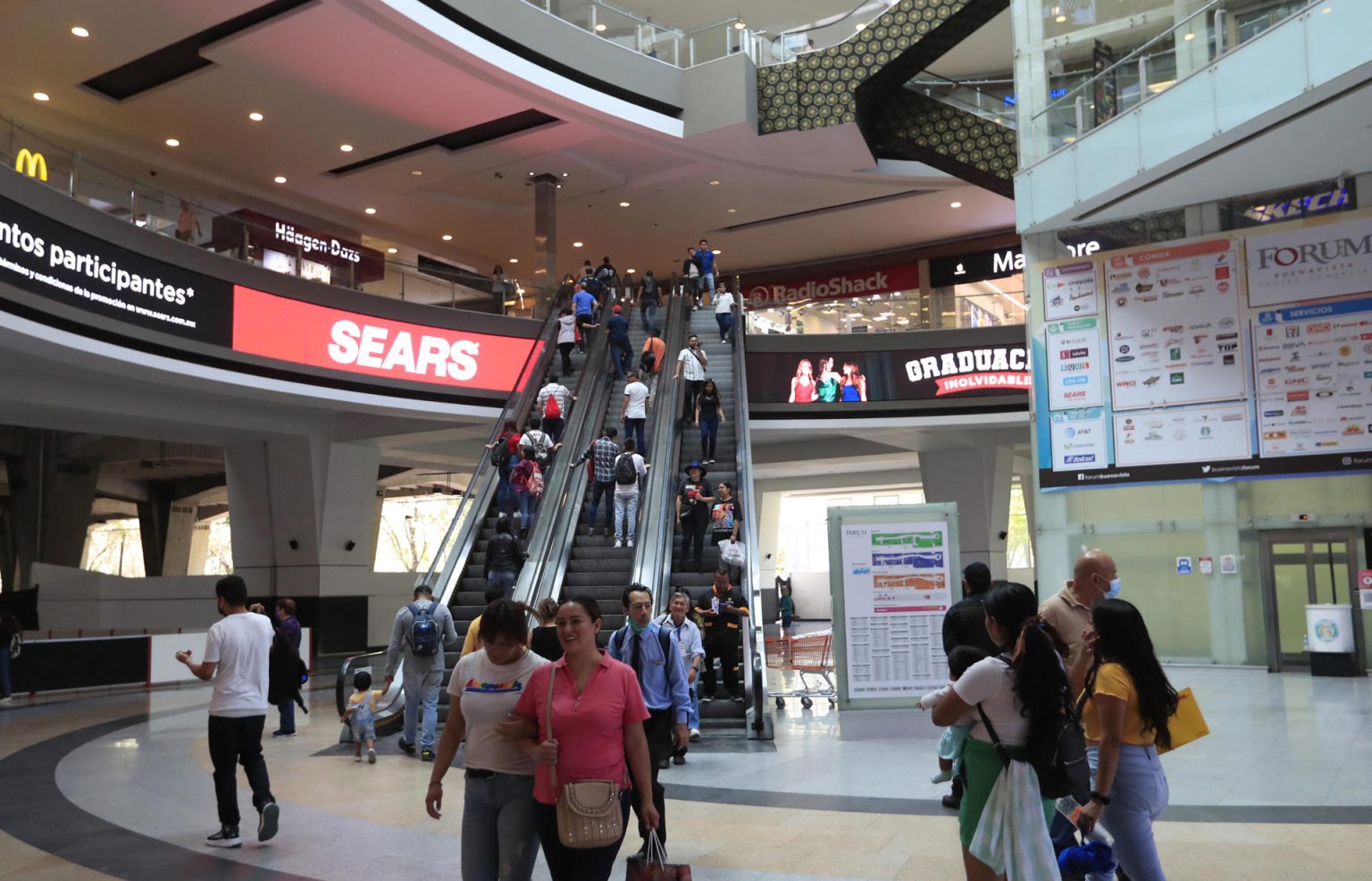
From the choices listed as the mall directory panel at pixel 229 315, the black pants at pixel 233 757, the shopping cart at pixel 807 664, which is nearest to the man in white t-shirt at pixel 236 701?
the black pants at pixel 233 757

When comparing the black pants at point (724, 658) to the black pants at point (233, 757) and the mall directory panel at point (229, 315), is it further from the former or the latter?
the mall directory panel at point (229, 315)

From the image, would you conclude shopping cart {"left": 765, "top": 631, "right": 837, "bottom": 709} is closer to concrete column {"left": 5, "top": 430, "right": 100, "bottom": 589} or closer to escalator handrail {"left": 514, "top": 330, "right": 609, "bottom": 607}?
escalator handrail {"left": 514, "top": 330, "right": 609, "bottom": 607}

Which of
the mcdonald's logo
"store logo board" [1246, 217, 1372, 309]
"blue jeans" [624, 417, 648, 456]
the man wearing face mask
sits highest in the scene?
the mcdonald's logo

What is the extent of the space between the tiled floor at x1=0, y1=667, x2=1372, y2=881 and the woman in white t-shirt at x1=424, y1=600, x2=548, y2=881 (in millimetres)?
1848

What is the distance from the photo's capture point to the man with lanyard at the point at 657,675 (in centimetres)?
579

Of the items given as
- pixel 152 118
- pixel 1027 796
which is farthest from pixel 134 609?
pixel 1027 796

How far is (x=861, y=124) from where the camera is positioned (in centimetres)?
2194

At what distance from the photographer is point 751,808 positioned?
708 cm

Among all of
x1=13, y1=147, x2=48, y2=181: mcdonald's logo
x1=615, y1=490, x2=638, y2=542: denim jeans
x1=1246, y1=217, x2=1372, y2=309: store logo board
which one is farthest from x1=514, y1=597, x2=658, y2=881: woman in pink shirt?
x1=13, y1=147, x2=48, y2=181: mcdonald's logo

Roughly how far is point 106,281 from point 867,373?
47.7 ft

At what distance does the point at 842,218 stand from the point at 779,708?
59.3 feet

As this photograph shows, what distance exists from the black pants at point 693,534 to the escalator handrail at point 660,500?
21 centimetres

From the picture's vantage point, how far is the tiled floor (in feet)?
18.6

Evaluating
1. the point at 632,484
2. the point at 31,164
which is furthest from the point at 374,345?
the point at 632,484
